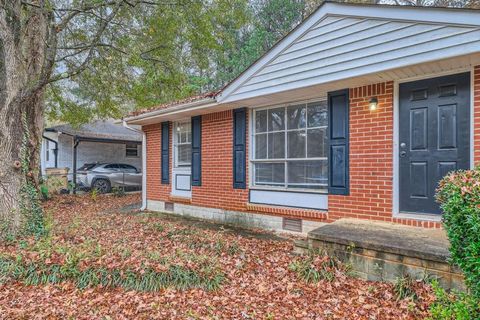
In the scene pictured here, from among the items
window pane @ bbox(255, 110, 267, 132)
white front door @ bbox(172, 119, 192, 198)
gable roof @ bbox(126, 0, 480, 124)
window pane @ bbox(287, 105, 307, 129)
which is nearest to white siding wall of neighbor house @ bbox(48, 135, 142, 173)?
white front door @ bbox(172, 119, 192, 198)

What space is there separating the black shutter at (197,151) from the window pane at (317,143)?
2883mm

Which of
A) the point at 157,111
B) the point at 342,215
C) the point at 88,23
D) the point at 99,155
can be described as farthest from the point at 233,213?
the point at 99,155

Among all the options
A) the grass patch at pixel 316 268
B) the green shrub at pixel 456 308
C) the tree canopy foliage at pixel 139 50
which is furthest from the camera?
the tree canopy foliage at pixel 139 50

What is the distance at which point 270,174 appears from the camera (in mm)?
6445

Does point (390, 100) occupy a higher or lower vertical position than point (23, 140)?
higher

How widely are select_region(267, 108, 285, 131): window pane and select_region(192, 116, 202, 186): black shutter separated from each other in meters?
1.95

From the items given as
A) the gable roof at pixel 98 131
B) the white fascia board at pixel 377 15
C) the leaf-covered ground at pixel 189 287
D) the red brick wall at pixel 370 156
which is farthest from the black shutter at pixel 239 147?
the gable roof at pixel 98 131

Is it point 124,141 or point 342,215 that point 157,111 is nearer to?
point 342,215

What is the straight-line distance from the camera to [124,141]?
669 inches

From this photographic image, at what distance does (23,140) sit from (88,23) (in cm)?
591

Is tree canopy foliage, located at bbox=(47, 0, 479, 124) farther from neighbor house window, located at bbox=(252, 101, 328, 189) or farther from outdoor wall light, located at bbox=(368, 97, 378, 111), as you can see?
outdoor wall light, located at bbox=(368, 97, 378, 111)

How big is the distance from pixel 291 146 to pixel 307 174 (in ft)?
2.10

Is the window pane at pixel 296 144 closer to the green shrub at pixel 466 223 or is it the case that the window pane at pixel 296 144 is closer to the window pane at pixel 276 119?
the window pane at pixel 276 119

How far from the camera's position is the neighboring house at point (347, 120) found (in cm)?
399
